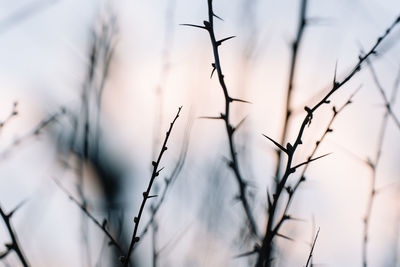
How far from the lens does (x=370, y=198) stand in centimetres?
229

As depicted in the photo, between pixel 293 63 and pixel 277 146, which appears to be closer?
pixel 277 146

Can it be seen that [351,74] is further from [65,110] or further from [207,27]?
[65,110]

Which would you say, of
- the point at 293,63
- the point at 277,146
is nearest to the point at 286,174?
the point at 277,146

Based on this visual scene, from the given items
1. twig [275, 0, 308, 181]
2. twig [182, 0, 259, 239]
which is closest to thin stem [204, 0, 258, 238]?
twig [182, 0, 259, 239]

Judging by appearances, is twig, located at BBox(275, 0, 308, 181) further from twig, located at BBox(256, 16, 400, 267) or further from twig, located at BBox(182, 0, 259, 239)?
twig, located at BBox(256, 16, 400, 267)

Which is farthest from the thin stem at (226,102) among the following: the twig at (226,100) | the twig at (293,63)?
the twig at (293,63)

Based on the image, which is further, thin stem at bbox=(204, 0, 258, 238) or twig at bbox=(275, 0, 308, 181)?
twig at bbox=(275, 0, 308, 181)

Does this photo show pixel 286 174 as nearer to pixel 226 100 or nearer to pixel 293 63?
pixel 226 100

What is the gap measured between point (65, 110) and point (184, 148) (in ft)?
4.89

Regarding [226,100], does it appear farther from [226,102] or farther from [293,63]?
[293,63]

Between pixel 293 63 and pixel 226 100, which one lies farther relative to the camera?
pixel 293 63

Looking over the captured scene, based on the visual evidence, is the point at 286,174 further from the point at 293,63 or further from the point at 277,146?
the point at 293,63

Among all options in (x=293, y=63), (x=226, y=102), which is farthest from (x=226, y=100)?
(x=293, y=63)

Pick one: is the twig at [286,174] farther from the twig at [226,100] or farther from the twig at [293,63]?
the twig at [293,63]
